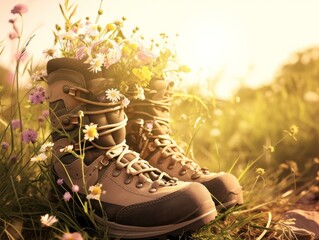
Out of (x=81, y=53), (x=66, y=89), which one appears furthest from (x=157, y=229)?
(x=81, y=53)

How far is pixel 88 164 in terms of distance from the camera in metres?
2.50

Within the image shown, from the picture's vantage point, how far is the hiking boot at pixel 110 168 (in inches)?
91.8

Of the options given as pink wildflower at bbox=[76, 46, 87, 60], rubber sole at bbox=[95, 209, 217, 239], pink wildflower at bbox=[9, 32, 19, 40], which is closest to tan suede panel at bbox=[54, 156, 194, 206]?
rubber sole at bbox=[95, 209, 217, 239]

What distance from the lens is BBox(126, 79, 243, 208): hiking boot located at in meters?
2.78

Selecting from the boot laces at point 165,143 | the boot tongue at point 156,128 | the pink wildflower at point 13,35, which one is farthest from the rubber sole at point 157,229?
the pink wildflower at point 13,35

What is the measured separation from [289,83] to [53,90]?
5137mm

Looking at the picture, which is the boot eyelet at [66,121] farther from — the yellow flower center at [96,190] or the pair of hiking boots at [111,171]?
the yellow flower center at [96,190]

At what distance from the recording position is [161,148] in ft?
9.51

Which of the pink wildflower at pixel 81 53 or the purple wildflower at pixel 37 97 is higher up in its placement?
the pink wildflower at pixel 81 53

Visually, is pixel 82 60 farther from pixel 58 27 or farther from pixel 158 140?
pixel 158 140

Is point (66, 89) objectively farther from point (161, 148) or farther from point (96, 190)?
point (161, 148)

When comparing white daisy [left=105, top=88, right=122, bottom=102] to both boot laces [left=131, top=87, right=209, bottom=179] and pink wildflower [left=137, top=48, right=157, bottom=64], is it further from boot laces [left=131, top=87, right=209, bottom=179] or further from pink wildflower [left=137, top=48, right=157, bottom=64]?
boot laces [left=131, top=87, right=209, bottom=179]

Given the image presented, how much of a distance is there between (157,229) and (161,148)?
0.65 meters

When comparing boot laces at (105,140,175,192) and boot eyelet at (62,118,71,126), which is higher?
boot eyelet at (62,118,71,126)
